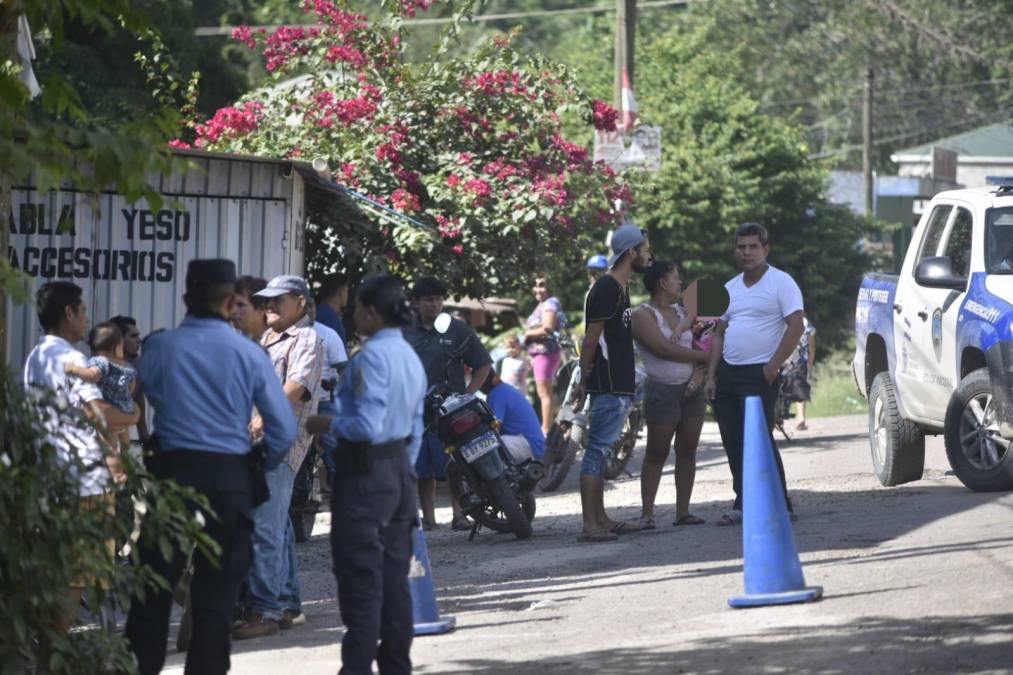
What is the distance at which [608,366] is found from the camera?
438 inches

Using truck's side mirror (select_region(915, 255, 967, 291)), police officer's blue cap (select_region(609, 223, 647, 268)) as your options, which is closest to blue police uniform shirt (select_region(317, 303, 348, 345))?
Result: police officer's blue cap (select_region(609, 223, 647, 268))

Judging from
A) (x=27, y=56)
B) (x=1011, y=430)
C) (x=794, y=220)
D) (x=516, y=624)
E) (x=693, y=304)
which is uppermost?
(x=794, y=220)

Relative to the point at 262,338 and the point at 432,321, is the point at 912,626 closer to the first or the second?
the point at 262,338

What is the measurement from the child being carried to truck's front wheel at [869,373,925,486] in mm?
6580

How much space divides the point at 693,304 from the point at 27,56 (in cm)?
484

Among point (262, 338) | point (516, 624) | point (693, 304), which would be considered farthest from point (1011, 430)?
point (262, 338)

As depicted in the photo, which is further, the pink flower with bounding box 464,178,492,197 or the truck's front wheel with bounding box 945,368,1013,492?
the pink flower with bounding box 464,178,492,197

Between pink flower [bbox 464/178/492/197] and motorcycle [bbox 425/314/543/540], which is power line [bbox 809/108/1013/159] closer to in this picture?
pink flower [bbox 464/178/492/197]

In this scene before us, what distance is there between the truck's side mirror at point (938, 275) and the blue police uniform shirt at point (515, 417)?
290 centimetres

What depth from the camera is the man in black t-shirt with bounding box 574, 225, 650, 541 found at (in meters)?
11.1

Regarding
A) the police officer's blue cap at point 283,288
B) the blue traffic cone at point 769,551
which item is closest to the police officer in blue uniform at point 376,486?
the police officer's blue cap at point 283,288

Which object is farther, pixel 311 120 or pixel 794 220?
pixel 794 220

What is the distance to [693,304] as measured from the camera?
11414 mm

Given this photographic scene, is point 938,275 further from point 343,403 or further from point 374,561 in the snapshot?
point 374,561
